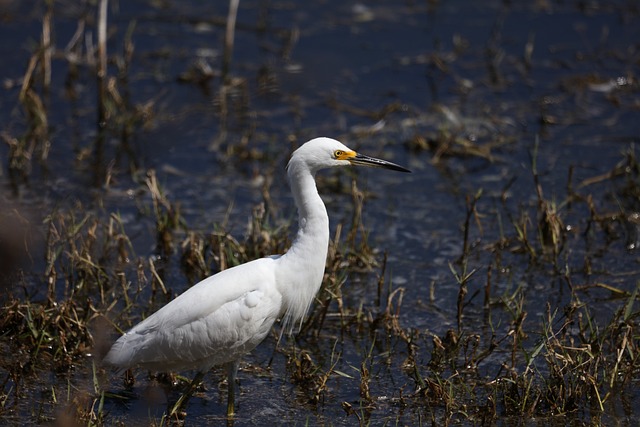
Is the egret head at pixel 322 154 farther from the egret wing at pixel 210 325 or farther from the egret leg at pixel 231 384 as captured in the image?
the egret leg at pixel 231 384

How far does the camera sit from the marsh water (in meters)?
5.56

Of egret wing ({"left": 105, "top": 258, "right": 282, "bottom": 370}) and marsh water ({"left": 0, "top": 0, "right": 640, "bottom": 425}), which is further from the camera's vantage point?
marsh water ({"left": 0, "top": 0, "right": 640, "bottom": 425})

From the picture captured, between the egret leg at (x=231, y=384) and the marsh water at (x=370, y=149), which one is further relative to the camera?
the marsh water at (x=370, y=149)

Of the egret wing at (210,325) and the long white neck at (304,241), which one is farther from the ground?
the long white neck at (304,241)

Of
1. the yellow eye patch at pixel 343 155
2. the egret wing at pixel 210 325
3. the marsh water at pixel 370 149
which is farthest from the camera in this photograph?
the marsh water at pixel 370 149

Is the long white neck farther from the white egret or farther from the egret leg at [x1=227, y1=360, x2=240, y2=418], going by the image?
the egret leg at [x1=227, y1=360, x2=240, y2=418]

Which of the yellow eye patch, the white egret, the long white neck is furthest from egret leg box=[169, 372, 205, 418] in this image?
the yellow eye patch

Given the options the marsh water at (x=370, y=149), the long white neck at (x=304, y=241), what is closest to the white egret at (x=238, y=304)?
the long white neck at (x=304, y=241)

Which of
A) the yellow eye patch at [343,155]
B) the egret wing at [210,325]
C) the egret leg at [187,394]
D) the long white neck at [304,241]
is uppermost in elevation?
the yellow eye patch at [343,155]

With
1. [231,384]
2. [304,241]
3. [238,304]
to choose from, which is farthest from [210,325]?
[304,241]

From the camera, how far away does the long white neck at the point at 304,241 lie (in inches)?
195

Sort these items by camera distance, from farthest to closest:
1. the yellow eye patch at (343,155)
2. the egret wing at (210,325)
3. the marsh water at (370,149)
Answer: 1. the marsh water at (370,149)
2. the yellow eye patch at (343,155)
3. the egret wing at (210,325)

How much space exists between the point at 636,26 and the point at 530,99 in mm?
2156

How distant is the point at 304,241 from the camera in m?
4.99
